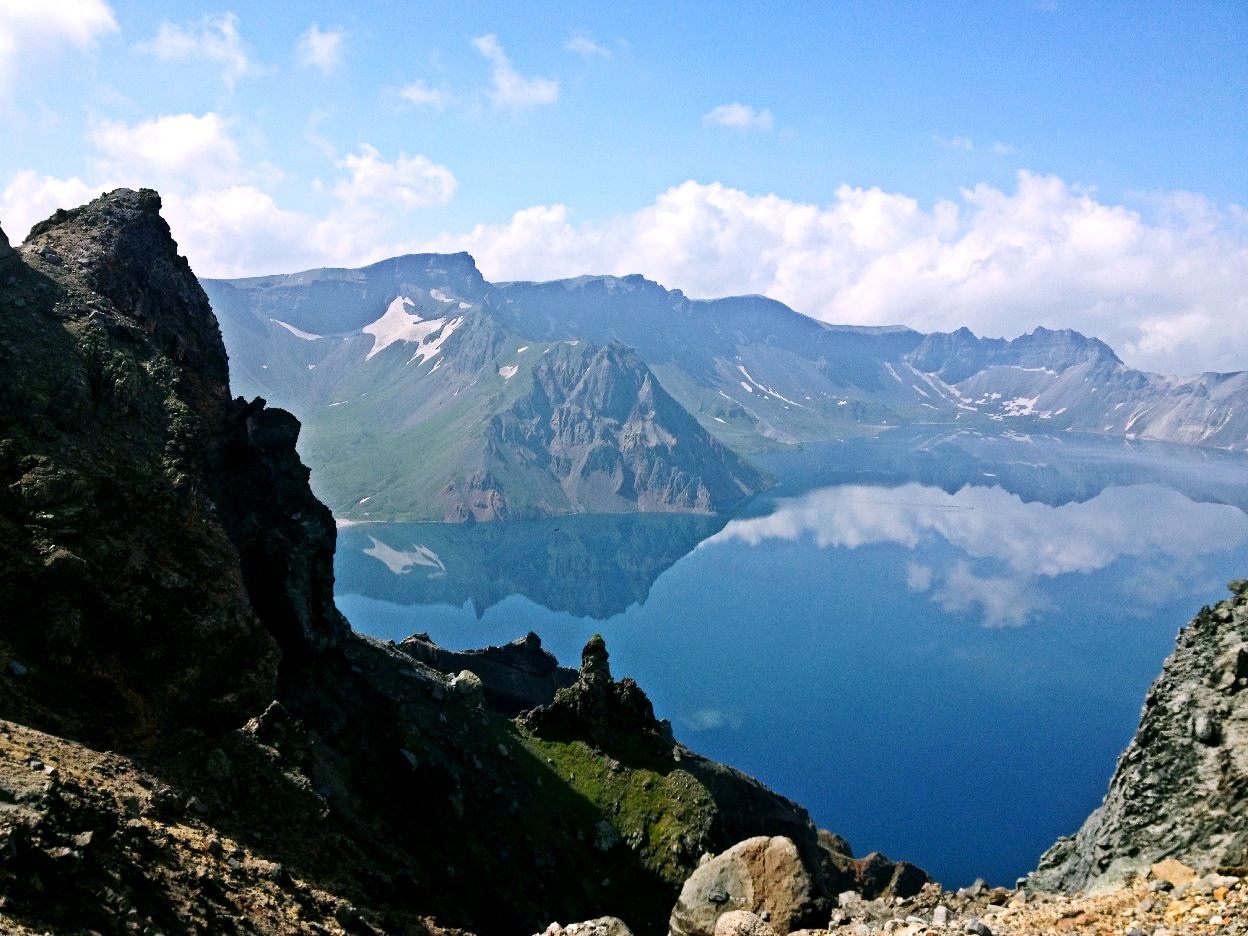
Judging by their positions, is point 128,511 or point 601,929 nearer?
point 601,929

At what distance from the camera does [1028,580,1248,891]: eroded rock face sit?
21.3 meters

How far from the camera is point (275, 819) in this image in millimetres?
30578

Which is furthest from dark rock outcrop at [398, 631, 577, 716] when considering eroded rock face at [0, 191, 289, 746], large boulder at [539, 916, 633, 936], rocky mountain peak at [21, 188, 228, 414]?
large boulder at [539, 916, 633, 936]

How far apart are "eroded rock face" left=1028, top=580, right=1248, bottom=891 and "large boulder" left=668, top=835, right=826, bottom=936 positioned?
317 inches

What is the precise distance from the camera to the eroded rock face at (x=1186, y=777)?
21312 millimetres

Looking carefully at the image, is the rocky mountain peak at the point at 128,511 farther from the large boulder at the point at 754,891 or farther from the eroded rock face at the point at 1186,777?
the eroded rock face at the point at 1186,777

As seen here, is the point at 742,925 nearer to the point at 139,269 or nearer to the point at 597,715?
the point at 597,715

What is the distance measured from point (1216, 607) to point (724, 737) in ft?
395

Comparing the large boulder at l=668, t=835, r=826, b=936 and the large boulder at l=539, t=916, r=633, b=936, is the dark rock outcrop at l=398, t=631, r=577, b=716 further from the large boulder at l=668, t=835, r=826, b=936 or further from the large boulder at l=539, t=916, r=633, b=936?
the large boulder at l=668, t=835, r=826, b=936

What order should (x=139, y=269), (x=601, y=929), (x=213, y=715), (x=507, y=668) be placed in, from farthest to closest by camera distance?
(x=507, y=668), (x=139, y=269), (x=213, y=715), (x=601, y=929)

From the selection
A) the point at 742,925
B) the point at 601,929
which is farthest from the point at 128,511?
the point at 742,925

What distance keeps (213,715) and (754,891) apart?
23.4 m

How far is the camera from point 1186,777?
23.2m

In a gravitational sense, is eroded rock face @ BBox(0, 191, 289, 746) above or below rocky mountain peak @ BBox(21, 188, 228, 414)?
below
